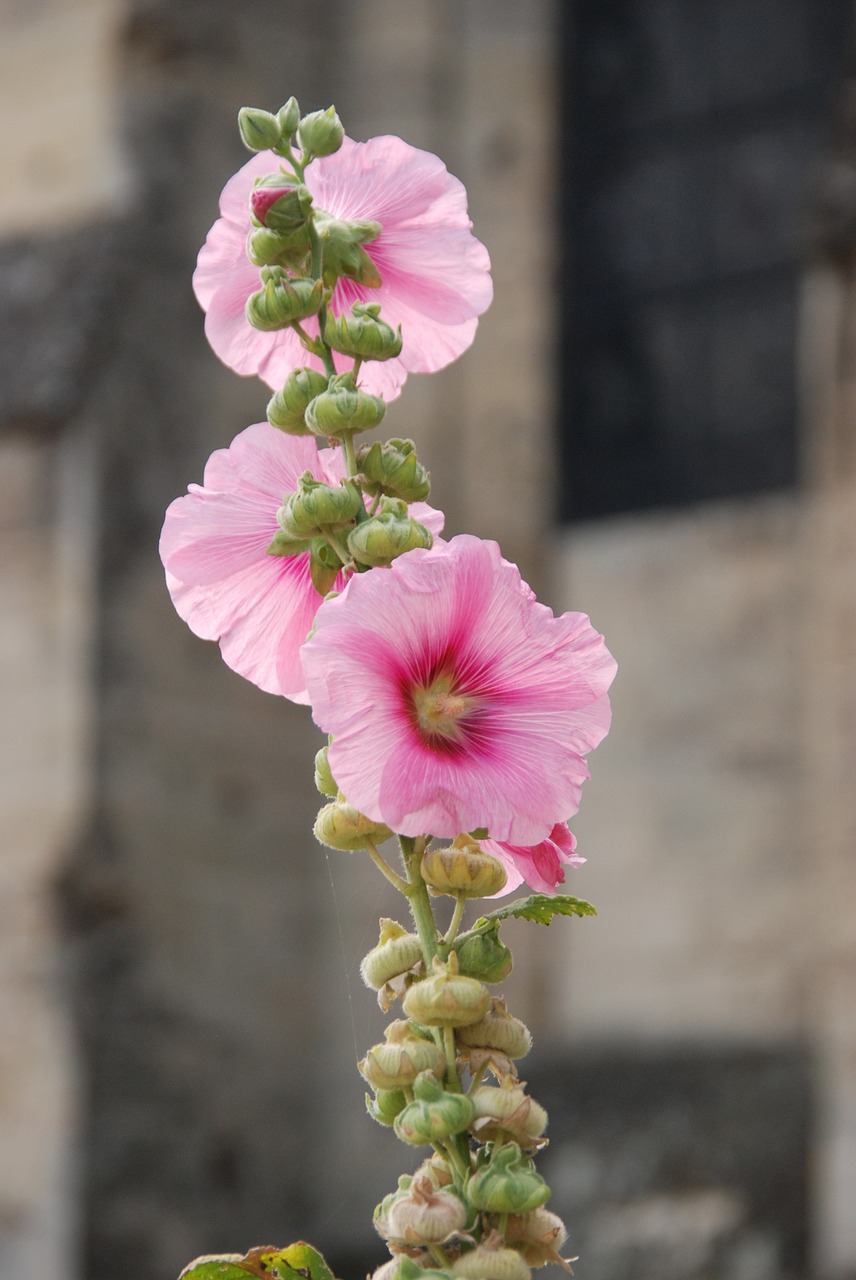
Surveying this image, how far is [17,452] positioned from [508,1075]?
539 centimetres

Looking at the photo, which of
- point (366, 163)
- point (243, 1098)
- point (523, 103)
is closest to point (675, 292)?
point (523, 103)

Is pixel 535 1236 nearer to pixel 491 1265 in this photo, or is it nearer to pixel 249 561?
pixel 491 1265

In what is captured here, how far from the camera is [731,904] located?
5711 millimetres

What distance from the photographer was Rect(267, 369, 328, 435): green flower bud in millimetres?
566

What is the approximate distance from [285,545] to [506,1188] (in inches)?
7.9

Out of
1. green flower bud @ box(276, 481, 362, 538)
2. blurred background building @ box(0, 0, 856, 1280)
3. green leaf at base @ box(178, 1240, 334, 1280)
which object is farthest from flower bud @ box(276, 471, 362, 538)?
blurred background building @ box(0, 0, 856, 1280)

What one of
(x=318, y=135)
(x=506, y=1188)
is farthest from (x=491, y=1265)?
(x=318, y=135)

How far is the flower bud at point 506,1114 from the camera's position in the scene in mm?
503

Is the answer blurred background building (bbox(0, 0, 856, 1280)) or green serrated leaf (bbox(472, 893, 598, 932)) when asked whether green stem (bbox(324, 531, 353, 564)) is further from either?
blurred background building (bbox(0, 0, 856, 1280))

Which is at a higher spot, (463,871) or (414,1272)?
(463,871)

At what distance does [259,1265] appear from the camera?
0.59m

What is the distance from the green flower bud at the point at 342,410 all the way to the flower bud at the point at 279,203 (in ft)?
0.18

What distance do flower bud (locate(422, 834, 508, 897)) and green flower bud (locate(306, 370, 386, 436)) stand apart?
120 mm

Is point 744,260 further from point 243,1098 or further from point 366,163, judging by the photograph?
point 366,163
